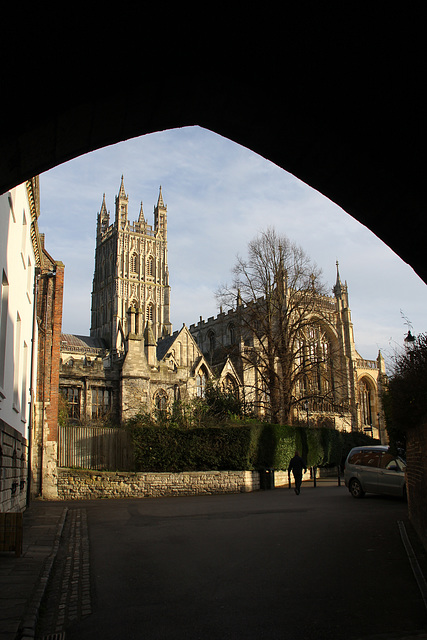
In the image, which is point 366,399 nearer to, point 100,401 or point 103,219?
point 100,401

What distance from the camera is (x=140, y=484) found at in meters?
21.4

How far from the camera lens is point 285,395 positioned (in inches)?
1156

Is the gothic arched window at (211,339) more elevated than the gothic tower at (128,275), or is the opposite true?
the gothic tower at (128,275)

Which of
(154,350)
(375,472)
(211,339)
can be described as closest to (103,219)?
(211,339)

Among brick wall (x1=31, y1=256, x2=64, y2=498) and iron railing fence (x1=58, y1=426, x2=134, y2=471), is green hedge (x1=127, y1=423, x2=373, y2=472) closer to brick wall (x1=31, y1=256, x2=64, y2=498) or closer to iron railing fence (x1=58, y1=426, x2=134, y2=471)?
iron railing fence (x1=58, y1=426, x2=134, y2=471)

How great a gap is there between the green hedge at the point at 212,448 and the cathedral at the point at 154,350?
4274 millimetres

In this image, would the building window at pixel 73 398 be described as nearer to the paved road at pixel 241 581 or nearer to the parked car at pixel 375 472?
the parked car at pixel 375 472

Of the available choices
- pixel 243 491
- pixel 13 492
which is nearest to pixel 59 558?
pixel 13 492

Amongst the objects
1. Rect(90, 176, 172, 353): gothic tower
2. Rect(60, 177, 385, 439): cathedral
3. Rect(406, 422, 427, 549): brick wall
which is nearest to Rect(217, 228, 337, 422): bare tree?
Rect(60, 177, 385, 439): cathedral

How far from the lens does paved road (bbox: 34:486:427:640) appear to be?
530 cm

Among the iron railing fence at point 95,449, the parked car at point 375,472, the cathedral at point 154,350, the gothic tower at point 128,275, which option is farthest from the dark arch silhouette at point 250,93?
the gothic tower at point 128,275

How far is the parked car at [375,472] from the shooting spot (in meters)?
16.6

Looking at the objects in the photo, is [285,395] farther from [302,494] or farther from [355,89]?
[355,89]

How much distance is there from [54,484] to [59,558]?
39.9 feet
